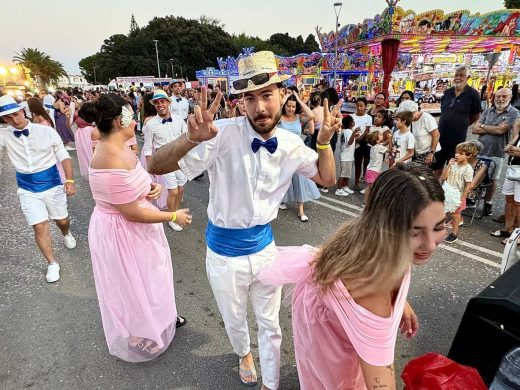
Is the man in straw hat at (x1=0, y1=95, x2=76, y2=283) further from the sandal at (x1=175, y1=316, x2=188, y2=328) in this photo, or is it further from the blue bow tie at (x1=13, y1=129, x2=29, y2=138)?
the sandal at (x1=175, y1=316, x2=188, y2=328)

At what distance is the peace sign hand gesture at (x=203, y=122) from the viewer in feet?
5.09

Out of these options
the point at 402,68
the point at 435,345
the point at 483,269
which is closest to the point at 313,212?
the point at 483,269

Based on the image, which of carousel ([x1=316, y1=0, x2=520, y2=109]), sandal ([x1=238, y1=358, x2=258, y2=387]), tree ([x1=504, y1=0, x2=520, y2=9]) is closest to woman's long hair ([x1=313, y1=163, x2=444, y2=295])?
sandal ([x1=238, y1=358, x2=258, y2=387])

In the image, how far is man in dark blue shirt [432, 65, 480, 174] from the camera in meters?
5.18

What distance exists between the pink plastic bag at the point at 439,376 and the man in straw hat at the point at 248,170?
0.82m

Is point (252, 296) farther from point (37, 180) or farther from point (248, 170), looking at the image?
point (37, 180)

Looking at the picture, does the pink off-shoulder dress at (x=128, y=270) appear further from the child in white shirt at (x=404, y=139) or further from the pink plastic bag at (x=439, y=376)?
the child in white shirt at (x=404, y=139)

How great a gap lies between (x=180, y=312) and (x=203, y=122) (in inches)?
79.0

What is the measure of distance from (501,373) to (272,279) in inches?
44.3

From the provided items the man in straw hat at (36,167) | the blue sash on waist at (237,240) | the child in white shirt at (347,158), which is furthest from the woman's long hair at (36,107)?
the child in white shirt at (347,158)

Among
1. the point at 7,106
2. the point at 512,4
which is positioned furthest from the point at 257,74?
the point at 512,4

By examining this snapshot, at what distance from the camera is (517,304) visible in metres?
1.62

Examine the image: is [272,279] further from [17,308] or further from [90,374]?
[17,308]

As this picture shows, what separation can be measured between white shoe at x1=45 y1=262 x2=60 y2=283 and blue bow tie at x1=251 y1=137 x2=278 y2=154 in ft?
9.82
